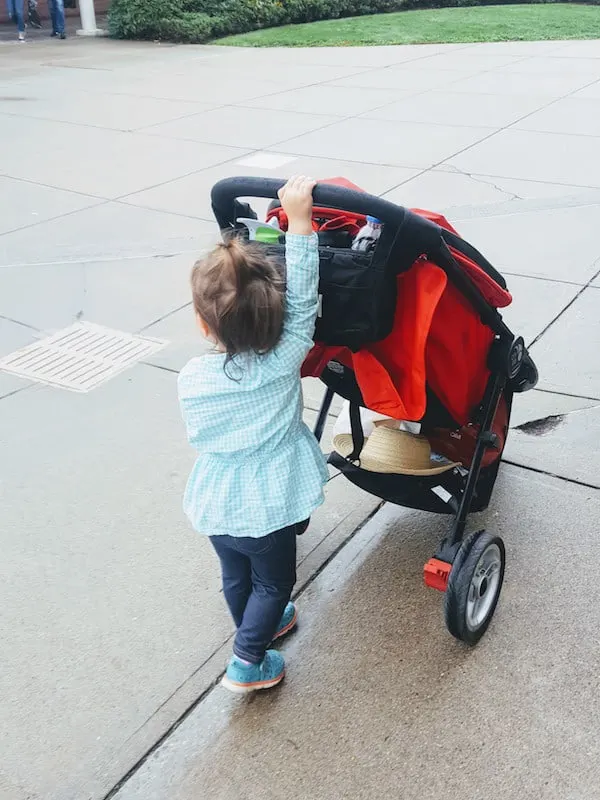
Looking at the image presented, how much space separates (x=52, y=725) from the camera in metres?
2.28

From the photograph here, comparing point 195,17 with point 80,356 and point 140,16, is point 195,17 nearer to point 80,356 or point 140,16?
point 140,16

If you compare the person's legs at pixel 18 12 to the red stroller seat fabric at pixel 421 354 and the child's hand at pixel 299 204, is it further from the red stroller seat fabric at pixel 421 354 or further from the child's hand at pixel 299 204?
the child's hand at pixel 299 204

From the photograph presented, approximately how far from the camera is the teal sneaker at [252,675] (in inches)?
91.0

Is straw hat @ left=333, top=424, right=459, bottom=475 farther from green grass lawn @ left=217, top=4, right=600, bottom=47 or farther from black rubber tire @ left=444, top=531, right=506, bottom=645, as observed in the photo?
green grass lawn @ left=217, top=4, right=600, bottom=47

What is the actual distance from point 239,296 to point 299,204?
0.91ft

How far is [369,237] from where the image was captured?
2.19 metres

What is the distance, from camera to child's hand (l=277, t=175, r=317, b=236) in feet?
6.57

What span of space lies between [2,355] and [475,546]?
2.88 meters

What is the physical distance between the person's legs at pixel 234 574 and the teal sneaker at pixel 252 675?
122 mm

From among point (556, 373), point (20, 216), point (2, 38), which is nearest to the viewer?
point (556, 373)

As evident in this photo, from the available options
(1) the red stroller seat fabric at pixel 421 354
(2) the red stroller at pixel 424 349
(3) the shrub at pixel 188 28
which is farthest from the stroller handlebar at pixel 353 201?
(3) the shrub at pixel 188 28

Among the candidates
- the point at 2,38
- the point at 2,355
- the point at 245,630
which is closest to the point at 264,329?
the point at 245,630

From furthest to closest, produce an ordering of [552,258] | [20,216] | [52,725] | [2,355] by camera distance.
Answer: [20,216] → [552,258] → [2,355] → [52,725]

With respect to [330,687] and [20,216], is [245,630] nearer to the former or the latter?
[330,687]
